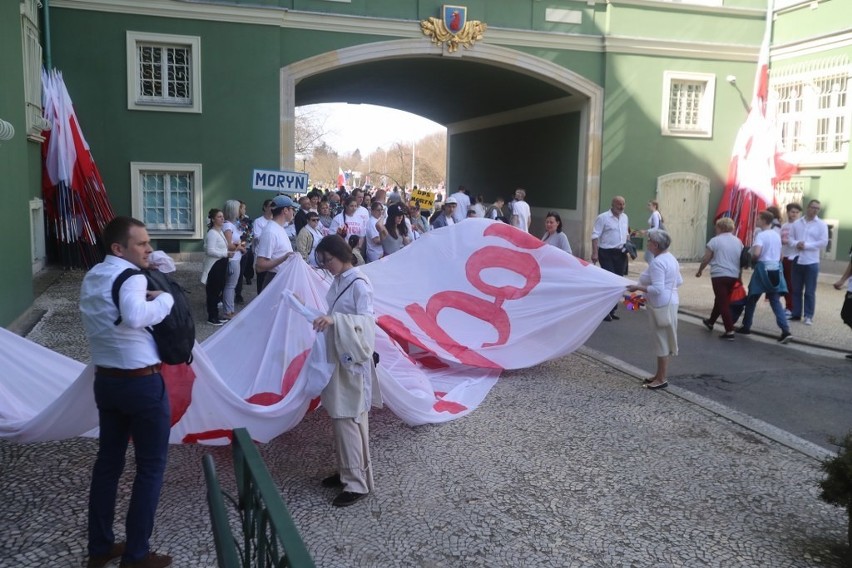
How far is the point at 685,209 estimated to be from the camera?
71.6 feet

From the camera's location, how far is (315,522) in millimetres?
4703

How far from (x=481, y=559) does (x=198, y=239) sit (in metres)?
15.5

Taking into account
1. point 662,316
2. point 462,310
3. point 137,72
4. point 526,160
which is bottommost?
point 462,310

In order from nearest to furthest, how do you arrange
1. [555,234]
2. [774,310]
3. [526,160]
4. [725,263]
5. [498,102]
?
[725,263], [774,310], [555,234], [526,160], [498,102]

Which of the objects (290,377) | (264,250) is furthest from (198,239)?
(290,377)

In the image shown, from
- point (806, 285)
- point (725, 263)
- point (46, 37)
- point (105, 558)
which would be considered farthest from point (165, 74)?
point (105, 558)

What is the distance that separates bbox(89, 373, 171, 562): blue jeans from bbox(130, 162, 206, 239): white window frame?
14651 mm

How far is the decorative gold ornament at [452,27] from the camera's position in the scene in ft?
63.3

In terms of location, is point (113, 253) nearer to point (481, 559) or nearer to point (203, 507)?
point (203, 507)

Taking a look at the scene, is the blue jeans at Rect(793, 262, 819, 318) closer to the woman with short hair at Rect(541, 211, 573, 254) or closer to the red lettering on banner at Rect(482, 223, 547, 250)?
the woman with short hair at Rect(541, 211, 573, 254)

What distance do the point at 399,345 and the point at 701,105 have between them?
692 inches

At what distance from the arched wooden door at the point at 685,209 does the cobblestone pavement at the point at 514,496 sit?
15634 millimetres

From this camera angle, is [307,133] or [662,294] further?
[307,133]

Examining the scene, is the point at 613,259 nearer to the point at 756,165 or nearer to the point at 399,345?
the point at 399,345
